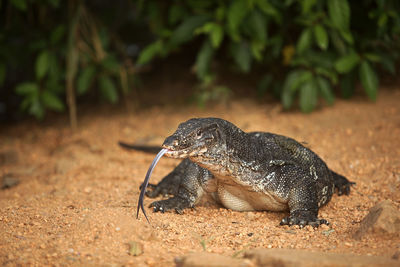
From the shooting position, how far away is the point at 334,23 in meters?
7.12

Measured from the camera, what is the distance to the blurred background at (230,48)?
7.41 m

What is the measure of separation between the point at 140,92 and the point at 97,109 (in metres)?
1.14

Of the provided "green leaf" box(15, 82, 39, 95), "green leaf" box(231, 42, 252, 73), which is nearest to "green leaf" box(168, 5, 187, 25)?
"green leaf" box(231, 42, 252, 73)

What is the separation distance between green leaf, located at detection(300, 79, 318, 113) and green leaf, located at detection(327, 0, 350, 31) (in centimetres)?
106

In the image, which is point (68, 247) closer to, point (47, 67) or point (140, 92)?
point (47, 67)

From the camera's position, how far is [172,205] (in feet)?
15.9

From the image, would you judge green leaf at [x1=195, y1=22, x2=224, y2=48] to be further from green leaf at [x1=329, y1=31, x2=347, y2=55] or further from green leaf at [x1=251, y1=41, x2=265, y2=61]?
green leaf at [x1=329, y1=31, x2=347, y2=55]

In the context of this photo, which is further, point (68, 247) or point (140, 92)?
point (140, 92)

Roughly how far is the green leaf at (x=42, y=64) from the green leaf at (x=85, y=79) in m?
0.64

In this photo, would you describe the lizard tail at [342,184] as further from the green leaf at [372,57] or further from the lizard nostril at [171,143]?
the green leaf at [372,57]

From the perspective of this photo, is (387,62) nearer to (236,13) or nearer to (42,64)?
(236,13)

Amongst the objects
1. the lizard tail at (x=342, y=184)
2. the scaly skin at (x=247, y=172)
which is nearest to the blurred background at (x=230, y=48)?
the lizard tail at (x=342, y=184)

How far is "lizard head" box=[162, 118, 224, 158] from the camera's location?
4.02 m

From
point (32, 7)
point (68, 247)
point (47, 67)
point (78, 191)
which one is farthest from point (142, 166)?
point (32, 7)
